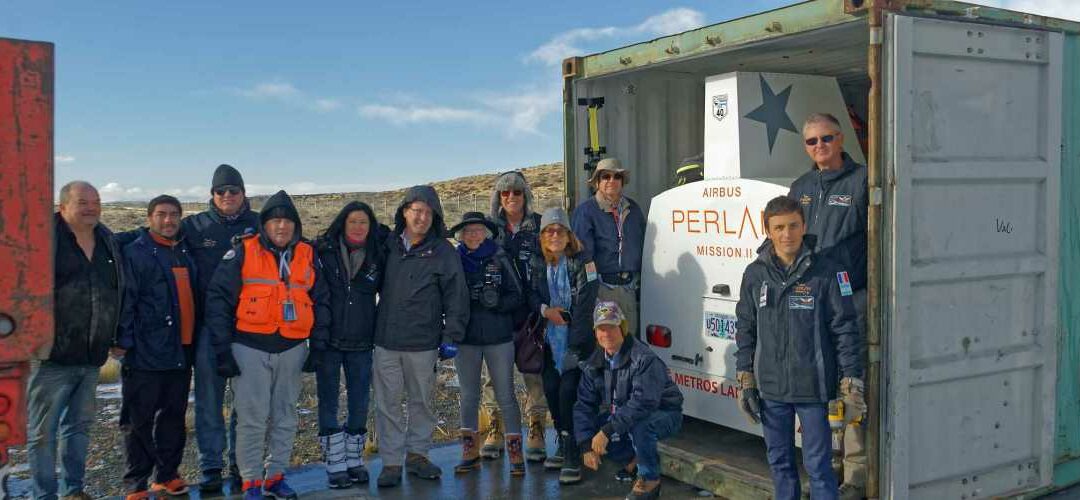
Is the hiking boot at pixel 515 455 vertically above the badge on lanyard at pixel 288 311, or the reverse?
the badge on lanyard at pixel 288 311

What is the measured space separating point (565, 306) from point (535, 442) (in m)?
1.05

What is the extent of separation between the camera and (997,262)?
457 cm

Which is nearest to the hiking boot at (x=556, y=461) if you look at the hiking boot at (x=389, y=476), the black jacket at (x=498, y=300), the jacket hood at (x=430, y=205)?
the black jacket at (x=498, y=300)

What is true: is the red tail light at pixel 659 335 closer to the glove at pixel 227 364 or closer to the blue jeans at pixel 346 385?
the blue jeans at pixel 346 385

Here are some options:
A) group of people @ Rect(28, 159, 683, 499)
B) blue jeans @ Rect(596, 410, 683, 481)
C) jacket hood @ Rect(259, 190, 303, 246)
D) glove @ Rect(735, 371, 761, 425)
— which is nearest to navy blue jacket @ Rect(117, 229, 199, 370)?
group of people @ Rect(28, 159, 683, 499)

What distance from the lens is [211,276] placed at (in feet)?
17.5

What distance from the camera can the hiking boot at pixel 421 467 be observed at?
552 centimetres

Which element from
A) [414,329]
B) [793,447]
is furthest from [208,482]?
[793,447]

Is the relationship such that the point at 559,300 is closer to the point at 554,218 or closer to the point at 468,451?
the point at 554,218

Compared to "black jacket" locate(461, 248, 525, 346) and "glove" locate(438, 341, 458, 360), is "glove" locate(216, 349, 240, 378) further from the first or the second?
"black jacket" locate(461, 248, 525, 346)

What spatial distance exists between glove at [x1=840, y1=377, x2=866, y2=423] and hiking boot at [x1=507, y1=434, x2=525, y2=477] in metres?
2.21

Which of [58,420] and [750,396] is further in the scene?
[58,420]

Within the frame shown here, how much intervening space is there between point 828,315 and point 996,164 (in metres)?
1.27

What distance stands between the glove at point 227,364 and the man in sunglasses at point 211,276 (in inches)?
15.2
